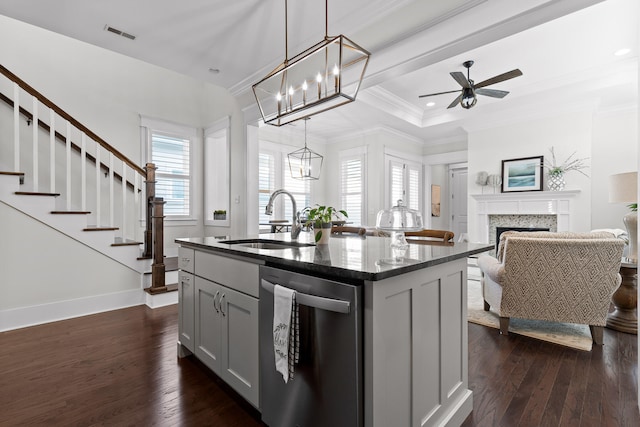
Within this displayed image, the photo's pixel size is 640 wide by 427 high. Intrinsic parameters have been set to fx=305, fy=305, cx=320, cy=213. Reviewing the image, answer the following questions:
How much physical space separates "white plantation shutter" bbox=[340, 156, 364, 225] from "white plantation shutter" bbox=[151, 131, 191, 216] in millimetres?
3237

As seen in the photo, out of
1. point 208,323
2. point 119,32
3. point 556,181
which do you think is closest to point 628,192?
point 556,181

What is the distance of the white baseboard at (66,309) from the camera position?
2992 millimetres

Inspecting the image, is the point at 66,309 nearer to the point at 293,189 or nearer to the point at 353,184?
the point at 293,189

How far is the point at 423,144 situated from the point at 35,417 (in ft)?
25.4

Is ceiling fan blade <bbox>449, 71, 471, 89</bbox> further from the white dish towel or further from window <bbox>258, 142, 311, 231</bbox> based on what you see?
window <bbox>258, 142, 311, 231</bbox>

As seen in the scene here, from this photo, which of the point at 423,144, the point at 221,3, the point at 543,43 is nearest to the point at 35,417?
the point at 221,3

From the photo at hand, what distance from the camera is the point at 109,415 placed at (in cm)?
170

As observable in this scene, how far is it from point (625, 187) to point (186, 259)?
13.1ft

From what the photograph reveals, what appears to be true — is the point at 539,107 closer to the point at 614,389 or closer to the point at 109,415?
the point at 614,389

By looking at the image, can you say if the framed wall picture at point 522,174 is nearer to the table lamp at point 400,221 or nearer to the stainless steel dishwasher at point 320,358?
the table lamp at point 400,221

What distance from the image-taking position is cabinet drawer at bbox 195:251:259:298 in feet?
5.41

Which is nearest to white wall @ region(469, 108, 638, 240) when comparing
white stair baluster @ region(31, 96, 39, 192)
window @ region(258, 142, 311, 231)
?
window @ region(258, 142, 311, 231)

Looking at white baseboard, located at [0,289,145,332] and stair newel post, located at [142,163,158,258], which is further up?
stair newel post, located at [142,163,158,258]

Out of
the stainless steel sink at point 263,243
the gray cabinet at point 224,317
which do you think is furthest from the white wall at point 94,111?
the stainless steel sink at point 263,243
